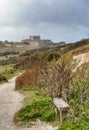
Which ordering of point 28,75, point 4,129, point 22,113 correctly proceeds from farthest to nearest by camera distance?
1. point 28,75
2. point 22,113
3. point 4,129

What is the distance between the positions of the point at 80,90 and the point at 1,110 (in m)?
5.07

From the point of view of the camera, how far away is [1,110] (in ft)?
65.4

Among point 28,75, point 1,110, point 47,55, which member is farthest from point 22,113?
point 47,55

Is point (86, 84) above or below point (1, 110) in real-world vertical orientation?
above

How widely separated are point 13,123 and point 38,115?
1320mm

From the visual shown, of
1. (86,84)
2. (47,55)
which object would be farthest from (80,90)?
(47,55)

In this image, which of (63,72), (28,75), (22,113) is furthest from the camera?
(28,75)

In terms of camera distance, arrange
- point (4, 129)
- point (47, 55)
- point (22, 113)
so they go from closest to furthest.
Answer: point (4, 129)
point (22, 113)
point (47, 55)

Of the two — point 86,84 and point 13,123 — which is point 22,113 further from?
point 86,84

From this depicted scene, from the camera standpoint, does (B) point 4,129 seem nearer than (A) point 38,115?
Yes

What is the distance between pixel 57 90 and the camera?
18.9 meters

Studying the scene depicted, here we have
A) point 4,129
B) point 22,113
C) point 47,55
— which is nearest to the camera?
point 4,129

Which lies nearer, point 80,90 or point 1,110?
point 80,90

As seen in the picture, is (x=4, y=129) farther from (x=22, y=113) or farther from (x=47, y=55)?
(x=47, y=55)
